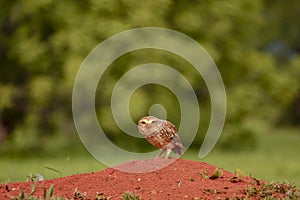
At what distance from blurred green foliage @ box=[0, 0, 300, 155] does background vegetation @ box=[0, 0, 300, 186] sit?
1.3 inches

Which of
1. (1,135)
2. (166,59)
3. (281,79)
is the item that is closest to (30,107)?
(1,135)

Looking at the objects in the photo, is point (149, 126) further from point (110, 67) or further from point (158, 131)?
point (110, 67)

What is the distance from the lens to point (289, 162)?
23297mm

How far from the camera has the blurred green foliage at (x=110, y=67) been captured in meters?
24.4

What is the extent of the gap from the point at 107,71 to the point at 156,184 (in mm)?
15867

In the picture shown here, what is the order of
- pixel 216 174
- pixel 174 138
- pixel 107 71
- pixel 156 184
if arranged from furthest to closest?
pixel 107 71 → pixel 174 138 → pixel 216 174 → pixel 156 184

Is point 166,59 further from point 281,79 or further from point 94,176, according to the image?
point 94,176

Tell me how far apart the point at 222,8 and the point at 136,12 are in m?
4.95

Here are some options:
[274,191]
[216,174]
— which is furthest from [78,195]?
[274,191]

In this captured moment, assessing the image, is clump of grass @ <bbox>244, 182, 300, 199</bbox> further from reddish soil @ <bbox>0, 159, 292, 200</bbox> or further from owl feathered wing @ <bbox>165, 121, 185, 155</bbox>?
owl feathered wing @ <bbox>165, 121, 185, 155</bbox>

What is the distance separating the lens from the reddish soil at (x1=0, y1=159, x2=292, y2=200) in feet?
26.9

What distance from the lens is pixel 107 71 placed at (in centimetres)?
2423

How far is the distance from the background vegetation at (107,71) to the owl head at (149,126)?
1090 centimetres

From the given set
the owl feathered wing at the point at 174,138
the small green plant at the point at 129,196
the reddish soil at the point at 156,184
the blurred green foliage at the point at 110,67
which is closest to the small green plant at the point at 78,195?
the reddish soil at the point at 156,184
